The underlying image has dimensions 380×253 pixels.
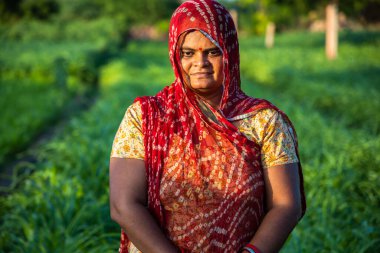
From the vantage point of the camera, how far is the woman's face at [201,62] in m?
1.65

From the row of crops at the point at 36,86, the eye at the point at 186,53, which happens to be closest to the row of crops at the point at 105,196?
the row of crops at the point at 36,86

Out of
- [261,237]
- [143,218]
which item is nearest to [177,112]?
[143,218]

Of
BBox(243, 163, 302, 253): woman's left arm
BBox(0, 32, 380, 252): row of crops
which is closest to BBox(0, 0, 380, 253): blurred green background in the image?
BBox(0, 32, 380, 252): row of crops

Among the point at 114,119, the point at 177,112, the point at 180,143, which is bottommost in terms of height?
the point at 114,119

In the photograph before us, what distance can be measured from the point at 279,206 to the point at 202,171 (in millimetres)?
298

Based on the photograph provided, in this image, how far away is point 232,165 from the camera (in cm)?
164

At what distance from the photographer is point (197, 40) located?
5.42ft

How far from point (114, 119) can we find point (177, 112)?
5.38 m

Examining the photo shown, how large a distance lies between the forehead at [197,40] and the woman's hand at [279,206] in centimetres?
49

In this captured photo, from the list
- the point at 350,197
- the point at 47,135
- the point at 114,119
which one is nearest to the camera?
the point at 350,197

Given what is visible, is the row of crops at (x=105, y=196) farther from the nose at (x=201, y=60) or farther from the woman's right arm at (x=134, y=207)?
the nose at (x=201, y=60)

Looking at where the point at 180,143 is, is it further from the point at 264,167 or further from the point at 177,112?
the point at 264,167

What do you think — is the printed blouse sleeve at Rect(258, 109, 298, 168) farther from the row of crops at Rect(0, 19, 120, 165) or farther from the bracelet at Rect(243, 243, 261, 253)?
the row of crops at Rect(0, 19, 120, 165)

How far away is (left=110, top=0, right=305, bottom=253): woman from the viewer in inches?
63.7
